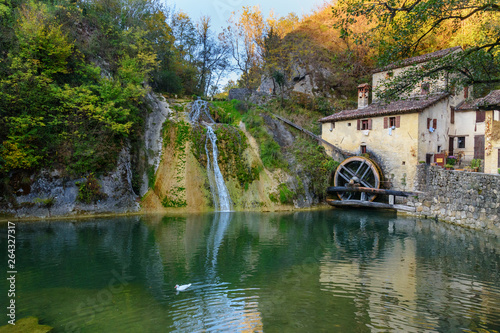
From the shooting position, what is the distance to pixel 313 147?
27.1 m

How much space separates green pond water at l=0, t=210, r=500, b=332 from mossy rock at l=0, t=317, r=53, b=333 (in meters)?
0.24

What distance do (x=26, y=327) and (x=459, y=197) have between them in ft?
71.3

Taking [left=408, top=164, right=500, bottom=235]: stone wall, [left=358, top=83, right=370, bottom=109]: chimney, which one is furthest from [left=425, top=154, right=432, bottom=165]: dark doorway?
[left=358, top=83, right=370, bottom=109]: chimney

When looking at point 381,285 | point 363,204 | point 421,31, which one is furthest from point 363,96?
point 381,285

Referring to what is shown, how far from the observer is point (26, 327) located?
584cm

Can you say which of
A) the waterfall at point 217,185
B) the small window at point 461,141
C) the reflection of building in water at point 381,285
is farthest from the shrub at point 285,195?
the small window at point 461,141

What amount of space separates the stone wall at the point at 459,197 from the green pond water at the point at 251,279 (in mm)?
2393

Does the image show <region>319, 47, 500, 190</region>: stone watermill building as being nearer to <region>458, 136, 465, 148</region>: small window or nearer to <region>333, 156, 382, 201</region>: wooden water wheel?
<region>458, 136, 465, 148</region>: small window

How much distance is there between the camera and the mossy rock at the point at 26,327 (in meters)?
5.70

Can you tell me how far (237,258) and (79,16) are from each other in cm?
2506

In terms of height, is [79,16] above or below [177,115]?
above

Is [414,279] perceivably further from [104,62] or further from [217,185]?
[104,62]

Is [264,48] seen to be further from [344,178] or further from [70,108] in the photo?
[70,108]

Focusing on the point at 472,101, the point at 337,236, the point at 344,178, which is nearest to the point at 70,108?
the point at 337,236
